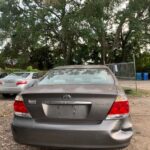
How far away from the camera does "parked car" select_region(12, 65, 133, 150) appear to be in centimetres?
461

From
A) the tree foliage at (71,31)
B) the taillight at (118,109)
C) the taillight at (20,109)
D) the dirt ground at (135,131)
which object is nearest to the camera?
the taillight at (118,109)

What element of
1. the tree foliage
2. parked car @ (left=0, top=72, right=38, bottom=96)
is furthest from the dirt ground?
the tree foliage

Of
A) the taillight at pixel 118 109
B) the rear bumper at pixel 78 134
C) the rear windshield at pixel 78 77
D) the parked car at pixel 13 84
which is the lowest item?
the parked car at pixel 13 84

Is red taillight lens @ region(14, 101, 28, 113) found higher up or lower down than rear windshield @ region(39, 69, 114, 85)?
lower down

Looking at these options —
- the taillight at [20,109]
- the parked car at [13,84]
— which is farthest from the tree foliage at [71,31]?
the taillight at [20,109]

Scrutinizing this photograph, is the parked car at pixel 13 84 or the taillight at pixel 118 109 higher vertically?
the taillight at pixel 118 109

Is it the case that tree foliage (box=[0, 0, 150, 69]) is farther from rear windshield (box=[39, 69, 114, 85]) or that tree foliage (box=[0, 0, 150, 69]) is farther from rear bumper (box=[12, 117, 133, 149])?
rear bumper (box=[12, 117, 133, 149])

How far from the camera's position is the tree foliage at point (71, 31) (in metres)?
29.6

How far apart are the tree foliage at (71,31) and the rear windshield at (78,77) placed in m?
22.7

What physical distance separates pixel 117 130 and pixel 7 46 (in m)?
35.8

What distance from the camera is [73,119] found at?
4684 millimetres

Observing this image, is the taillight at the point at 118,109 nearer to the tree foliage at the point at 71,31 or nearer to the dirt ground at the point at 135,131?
the dirt ground at the point at 135,131

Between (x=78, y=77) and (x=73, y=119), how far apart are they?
4.69 ft

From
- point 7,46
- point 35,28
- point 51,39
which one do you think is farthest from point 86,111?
point 7,46
